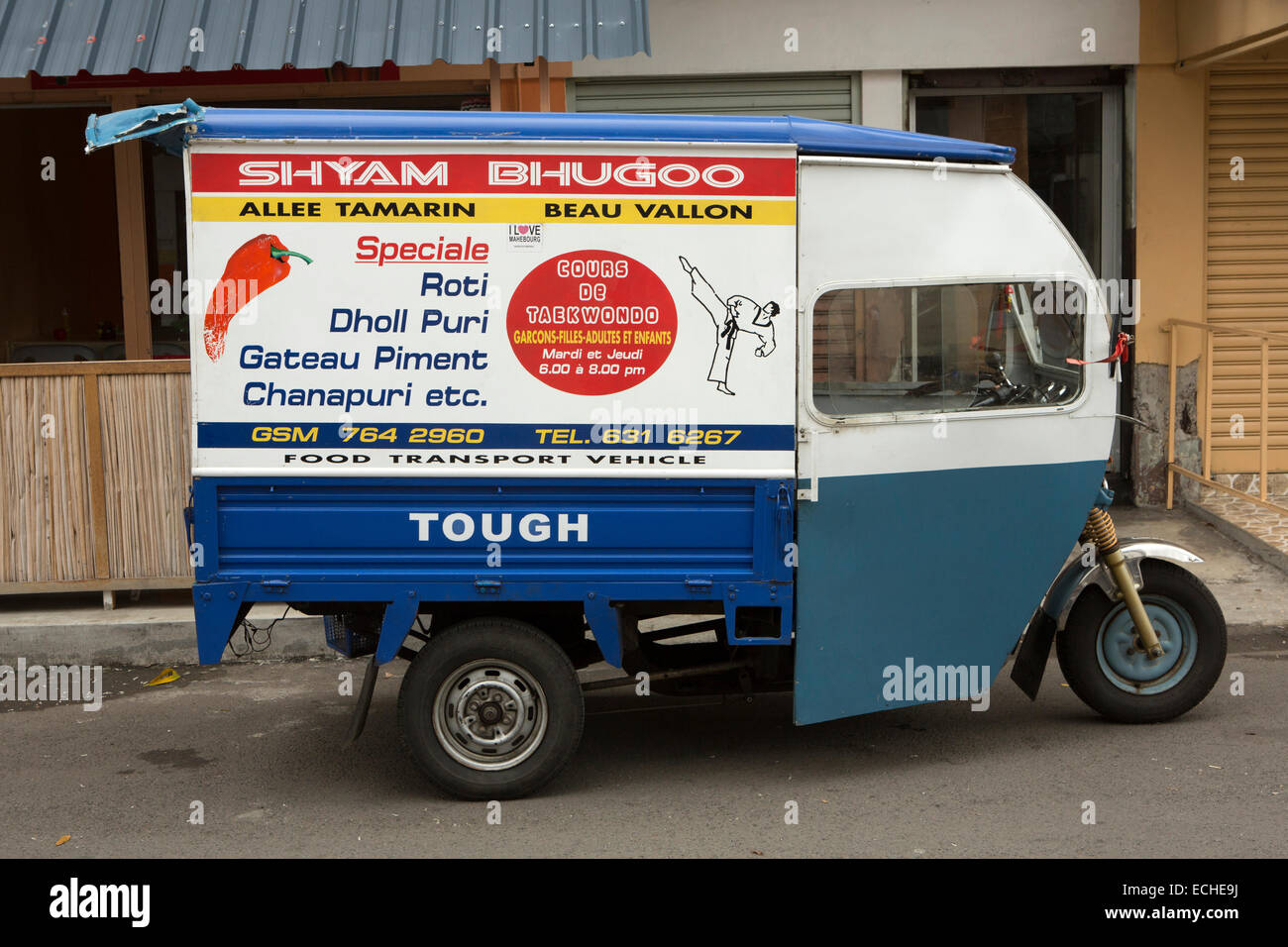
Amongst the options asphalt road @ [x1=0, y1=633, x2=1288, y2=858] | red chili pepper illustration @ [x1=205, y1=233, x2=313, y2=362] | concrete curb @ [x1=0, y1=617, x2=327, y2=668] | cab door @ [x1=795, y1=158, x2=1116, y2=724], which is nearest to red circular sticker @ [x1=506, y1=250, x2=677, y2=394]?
cab door @ [x1=795, y1=158, x2=1116, y2=724]

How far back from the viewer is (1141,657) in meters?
5.91

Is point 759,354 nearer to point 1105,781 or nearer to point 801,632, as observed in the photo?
point 801,632

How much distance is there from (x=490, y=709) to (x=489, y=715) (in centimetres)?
2

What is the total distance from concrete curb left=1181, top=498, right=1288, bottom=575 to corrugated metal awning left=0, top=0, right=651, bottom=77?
5.17 meters

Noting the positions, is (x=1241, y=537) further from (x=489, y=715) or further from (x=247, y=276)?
(x=247, y=276)

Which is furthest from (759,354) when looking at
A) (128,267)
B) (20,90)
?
(20,90)

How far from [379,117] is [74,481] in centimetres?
378

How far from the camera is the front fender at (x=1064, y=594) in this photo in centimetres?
582

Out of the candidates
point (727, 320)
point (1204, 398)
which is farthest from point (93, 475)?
point (1204, 398)

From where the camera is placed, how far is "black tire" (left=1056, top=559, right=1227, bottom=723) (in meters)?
5.86

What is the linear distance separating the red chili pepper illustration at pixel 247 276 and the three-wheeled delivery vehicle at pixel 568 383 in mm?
11

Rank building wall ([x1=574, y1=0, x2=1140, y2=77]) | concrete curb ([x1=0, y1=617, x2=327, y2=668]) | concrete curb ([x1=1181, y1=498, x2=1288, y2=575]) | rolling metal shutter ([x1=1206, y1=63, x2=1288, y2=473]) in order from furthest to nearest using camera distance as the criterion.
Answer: rolling metal shutter ([x1=1206, y1=63, x2=1288, y2=473]) < building wall ([x1=574, y1=0, x2=1140, y2=77]) < concrete curb ([x1=1181, y1=498, x2=1288, y2=575]) < concrete curb ([x1=0, y1=617, x2=327, y2=668])

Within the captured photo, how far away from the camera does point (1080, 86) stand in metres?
9.84

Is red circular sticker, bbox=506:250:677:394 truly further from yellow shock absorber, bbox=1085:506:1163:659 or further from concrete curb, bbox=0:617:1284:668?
concrete curb, bbox=0:617:1284:668
